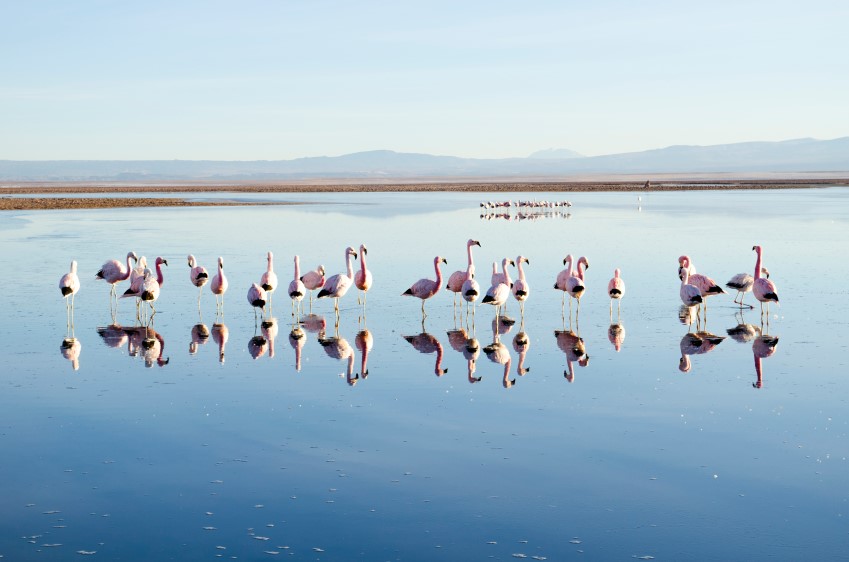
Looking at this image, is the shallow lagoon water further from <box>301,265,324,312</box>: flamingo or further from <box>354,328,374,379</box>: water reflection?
<box>301,265,324,312</box>: flamingo

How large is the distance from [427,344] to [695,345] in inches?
152

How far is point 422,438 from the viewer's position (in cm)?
970

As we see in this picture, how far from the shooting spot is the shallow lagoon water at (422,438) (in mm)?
7375

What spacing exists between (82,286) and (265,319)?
6.08m

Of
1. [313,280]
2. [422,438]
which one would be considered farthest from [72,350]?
[422,438]

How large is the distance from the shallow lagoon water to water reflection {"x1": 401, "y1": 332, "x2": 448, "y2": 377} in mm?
80

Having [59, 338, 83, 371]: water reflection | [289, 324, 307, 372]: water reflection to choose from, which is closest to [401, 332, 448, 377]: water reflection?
[289, 324, 307, 372]: water reflection

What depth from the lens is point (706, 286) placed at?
17234mm

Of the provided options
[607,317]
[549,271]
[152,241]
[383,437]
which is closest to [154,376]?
[383,437]

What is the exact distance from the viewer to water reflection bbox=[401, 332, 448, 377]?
13566 mm

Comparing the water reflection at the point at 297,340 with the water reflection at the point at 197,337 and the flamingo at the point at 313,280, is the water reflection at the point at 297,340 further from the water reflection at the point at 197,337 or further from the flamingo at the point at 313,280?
the flamingo at the point at 313,280

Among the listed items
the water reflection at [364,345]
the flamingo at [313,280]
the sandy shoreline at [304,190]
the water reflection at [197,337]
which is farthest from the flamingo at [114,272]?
the sandy shoreline at [304,190]

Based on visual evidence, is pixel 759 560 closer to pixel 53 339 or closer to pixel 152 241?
pixel 53 339

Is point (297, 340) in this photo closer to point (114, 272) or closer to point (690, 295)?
point (114, 272)
